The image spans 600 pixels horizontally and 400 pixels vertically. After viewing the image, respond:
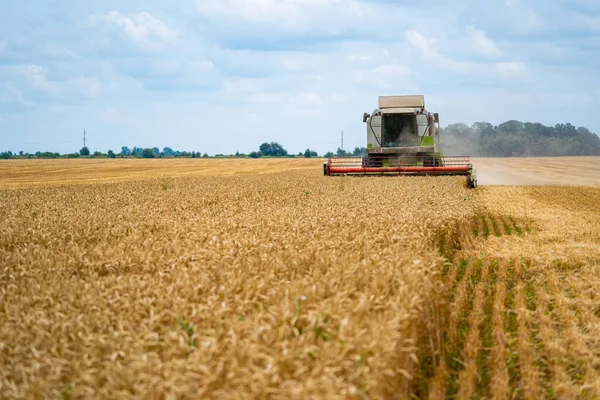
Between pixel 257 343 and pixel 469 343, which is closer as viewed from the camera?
pixel 257 343

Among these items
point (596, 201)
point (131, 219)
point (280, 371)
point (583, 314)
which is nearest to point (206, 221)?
point (131, 219)

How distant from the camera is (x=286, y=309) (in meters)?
4.11

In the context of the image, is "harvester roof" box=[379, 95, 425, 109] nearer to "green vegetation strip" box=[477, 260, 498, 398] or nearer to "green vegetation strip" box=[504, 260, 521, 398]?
"green vegetation strip" box=[504, 260, 521, 398]

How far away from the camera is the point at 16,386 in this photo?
360cm

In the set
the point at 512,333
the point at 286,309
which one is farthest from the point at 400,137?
the point at 286,309

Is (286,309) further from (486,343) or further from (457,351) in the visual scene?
(486,343)

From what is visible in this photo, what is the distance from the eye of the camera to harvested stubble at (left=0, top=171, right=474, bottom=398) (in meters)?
3.46

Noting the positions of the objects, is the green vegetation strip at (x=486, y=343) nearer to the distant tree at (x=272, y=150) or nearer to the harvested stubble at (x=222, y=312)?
the harvested stubble at (x=222, y=312)

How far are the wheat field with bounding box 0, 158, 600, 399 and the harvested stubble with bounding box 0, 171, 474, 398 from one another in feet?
0.05

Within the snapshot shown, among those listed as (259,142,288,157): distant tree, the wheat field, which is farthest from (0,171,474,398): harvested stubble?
(259,142,288,157): distant tree

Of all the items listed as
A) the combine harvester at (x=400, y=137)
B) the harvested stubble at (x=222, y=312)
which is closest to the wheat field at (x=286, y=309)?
the harvested stubble at (x=222, y=312)

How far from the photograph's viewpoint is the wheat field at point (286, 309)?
11.6ft

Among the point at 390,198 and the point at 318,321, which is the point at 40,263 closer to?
the point at 318,321

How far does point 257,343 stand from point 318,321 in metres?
0.49
